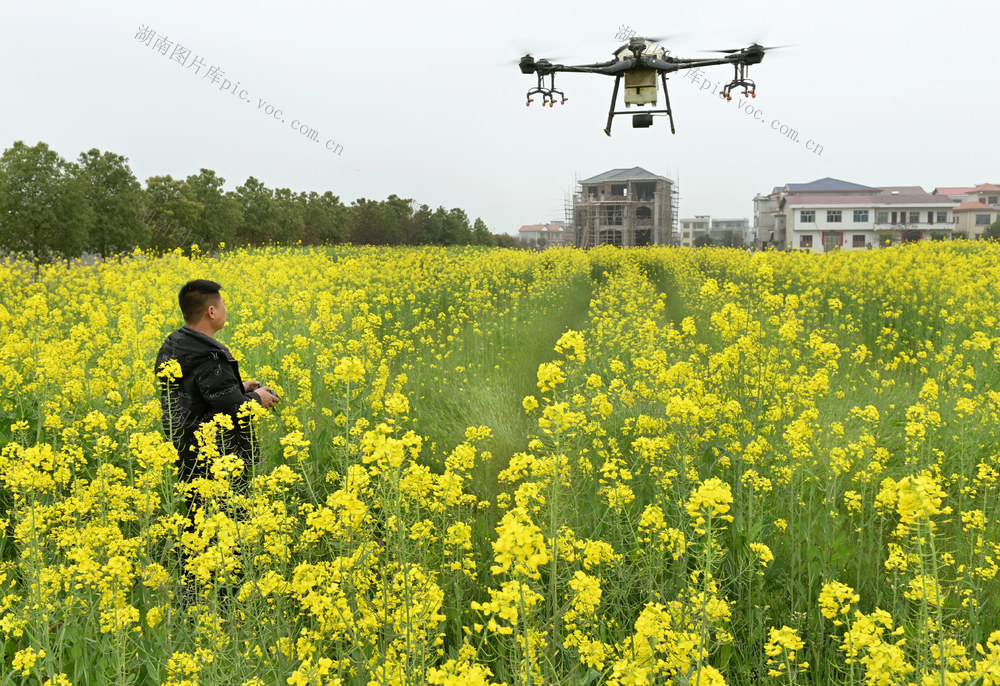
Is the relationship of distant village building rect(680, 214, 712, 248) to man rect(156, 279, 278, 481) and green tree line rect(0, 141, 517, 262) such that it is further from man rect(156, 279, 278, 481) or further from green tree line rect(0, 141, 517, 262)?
man rect(156, 279, 278, 481)

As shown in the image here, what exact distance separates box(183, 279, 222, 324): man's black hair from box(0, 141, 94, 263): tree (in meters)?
23.5

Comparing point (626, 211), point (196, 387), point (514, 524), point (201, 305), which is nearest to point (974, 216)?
point (626, 211)

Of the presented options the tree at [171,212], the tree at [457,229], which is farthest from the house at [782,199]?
the tree at [171,212]

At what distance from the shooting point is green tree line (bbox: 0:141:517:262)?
2266 cm

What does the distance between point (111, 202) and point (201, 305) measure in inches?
1086

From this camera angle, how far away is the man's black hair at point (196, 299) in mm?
3588

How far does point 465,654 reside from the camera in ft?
6.64

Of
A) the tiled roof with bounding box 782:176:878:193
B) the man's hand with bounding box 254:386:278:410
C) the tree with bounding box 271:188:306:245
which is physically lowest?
the man's hand with bounding box 254:386:278:410

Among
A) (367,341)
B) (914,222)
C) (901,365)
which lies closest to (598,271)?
(901,365)

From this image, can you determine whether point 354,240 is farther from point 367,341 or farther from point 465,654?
point 465,654

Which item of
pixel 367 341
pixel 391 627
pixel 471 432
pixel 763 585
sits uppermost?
pixel 367 341

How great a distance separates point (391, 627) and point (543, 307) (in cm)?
1001

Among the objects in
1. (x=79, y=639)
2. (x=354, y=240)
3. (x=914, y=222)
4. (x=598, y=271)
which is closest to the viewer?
(x=79, y=639)

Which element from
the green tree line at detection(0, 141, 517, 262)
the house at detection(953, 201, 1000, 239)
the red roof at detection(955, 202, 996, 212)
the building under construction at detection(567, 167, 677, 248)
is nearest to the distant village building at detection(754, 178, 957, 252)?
the house at detection(953, 201, 1000, 239)
